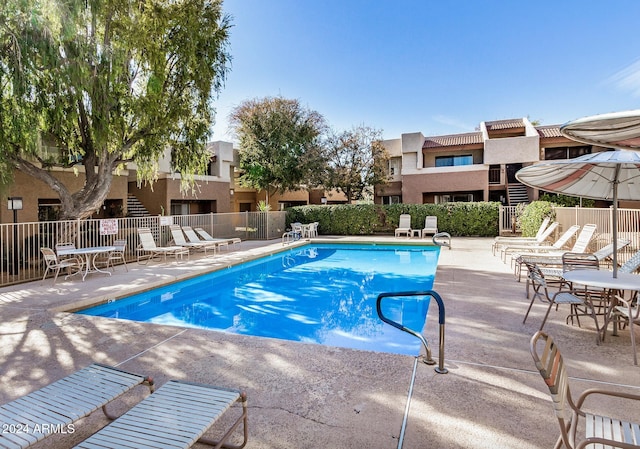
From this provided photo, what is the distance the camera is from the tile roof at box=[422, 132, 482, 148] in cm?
2459

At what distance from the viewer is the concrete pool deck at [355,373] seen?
2.65m

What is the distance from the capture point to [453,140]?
83.7 ft

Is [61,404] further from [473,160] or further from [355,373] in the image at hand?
[473,160]

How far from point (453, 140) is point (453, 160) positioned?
1417mm

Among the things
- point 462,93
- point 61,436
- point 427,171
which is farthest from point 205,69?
point 462,93

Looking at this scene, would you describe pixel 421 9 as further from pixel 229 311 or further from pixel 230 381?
pixel 230 381

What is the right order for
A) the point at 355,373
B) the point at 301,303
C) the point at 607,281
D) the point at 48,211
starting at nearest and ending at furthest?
the point at 355,373 → the point at 607,281 → the point at 301,303 → the point at 48,211

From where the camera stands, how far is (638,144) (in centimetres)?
356

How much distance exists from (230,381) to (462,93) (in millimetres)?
26833

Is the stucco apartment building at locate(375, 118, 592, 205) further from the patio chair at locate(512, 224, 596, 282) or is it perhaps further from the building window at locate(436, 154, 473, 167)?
the patio chair at locate(512, 224, 596, 282)

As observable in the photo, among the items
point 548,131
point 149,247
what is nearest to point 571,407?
point 149,247

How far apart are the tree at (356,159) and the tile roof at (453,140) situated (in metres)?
4.18

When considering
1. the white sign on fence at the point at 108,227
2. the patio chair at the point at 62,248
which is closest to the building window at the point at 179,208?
the white sign on fence at the point at 108,227

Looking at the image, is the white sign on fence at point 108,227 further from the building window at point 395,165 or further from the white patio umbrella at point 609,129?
the building window at point 395,165
